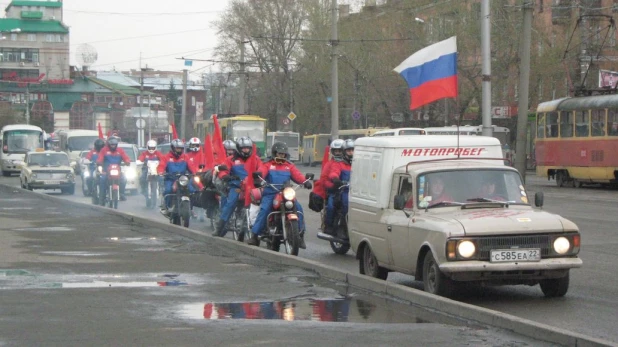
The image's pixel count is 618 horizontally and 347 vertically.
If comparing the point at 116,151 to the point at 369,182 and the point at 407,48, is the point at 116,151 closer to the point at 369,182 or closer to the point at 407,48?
the point at 369,182

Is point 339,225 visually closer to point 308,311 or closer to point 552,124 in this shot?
point 308,311

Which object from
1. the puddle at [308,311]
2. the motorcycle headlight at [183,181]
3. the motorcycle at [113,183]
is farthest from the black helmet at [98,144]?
the puddle at [308,311]

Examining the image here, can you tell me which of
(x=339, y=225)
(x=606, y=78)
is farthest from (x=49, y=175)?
(x=339, y=225)

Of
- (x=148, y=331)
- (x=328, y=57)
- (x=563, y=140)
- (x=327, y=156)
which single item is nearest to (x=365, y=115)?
(x=328, y=57)

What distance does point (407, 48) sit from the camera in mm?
59969

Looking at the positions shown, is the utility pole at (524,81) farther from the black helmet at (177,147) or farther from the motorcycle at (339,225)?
the motorcycle at (339,225)

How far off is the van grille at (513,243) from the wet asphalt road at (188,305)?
0.87 meters

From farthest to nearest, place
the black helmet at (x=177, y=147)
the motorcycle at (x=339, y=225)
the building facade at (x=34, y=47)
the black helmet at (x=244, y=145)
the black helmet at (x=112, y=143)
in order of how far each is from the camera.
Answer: the building facade at (x=34, y=47)
the black helmet at (x=112, y=143)
the black helmet at (x=177, y=147)
the black helmet at (x=244, y=145)
the motorcycle at (x=339, y=225)

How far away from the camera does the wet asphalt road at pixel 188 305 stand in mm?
8516

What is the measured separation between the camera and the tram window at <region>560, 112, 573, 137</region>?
40750 mm

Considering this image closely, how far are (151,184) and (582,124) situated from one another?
17.8 m

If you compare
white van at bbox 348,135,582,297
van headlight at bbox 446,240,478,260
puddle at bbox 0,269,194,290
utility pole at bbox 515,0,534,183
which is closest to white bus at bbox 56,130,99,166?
utility pole at bbox 515,0,534,183

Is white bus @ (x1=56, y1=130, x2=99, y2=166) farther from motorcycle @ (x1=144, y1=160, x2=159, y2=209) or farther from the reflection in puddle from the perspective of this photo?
the reflection in puddle

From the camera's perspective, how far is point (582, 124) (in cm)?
3997
